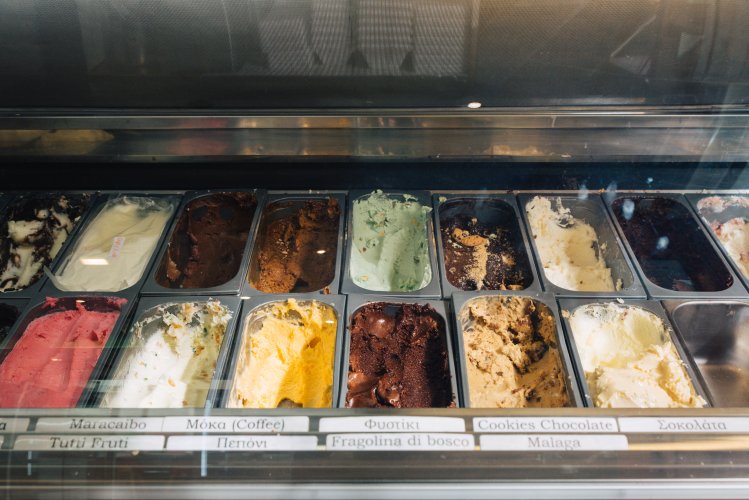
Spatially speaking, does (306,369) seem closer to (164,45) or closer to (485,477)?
(485,477)

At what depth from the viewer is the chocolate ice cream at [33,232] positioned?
2.29m

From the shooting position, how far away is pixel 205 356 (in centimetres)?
188

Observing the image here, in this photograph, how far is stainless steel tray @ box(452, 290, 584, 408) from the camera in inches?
66.9

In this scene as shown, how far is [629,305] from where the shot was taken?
196 centimetres

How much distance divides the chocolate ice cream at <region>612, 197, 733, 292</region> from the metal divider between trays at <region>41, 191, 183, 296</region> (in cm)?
202

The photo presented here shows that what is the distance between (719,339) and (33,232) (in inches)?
114

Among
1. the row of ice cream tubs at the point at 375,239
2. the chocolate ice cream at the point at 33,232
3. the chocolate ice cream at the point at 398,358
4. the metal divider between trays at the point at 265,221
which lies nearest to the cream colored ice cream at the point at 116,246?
the row of ice cream tubs at the point at 375,239

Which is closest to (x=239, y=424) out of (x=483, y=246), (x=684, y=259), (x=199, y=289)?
(x=199, y=289)

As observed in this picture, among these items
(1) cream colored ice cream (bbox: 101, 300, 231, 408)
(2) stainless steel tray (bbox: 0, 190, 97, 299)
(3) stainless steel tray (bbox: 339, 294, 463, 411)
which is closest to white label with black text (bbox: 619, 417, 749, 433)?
(3) stainless steel tray (bbox: 339, 294, 463, 411)

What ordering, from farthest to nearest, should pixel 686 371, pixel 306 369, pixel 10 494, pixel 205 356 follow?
pixel 306 369 → pixel 205 356 → pixel 686 371 → pixel 10 494

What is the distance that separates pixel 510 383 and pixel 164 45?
1721 mm

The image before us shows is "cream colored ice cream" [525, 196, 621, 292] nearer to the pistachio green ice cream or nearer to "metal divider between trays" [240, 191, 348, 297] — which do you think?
the pistachio green ice cream

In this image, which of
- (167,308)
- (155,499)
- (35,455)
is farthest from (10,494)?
(167,308)

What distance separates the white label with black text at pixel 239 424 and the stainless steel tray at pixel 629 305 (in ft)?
3.29
